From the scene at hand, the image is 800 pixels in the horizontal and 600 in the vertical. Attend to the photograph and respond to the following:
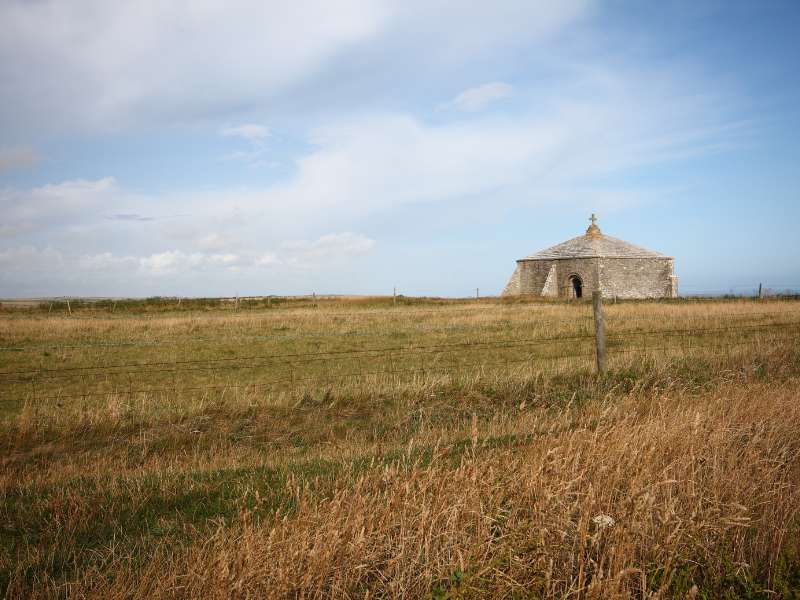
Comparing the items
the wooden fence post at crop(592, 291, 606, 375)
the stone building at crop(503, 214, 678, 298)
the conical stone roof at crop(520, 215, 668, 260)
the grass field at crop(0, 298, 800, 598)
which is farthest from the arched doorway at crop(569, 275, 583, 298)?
the wooden fence post at crop(592, 291, 606, 375)

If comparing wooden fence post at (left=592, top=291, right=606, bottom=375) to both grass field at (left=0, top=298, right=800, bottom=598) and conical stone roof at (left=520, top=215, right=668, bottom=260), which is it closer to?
grass field at (left=0, top=298, right=800, bottom=598)

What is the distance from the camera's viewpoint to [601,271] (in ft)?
126

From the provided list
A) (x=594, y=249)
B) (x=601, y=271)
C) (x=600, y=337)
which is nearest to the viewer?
(x=600, y=337)

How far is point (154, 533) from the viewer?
4508 millimetres

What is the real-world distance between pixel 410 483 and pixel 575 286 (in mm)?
38327

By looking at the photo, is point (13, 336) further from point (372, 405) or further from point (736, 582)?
point (736, 582)

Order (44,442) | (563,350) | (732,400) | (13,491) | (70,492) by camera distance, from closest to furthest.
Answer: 1. (70,492)
2. (13,491)
3. (732,400)
4. (44,442)
5. (563,350)

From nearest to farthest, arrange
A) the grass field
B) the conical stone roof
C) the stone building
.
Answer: the grass field → the stone building → the conical stone roof

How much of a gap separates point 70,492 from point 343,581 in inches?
136

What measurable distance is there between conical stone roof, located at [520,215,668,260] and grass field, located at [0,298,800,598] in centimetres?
2693

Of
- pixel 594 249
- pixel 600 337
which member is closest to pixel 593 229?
pixel 594 249

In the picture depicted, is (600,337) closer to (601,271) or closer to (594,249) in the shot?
(601,271)

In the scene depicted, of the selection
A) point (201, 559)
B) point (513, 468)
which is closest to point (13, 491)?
point (201, 559)

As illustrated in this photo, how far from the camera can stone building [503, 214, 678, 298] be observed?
127 ft
